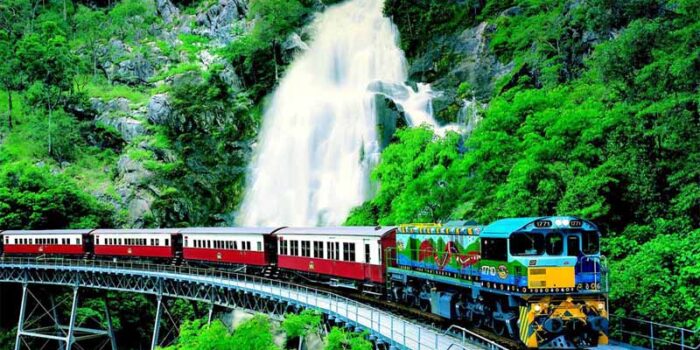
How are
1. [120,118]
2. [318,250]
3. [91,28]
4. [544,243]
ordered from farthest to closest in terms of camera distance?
[91,28], [120,118], [318,250], [544,243]

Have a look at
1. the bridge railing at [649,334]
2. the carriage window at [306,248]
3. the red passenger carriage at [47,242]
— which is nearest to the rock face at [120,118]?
the red passenger carriage at [47,242]

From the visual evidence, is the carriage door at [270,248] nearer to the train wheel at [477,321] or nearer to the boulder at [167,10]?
the train wheel at [477,321]

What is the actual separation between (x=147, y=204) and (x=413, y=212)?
122 ft

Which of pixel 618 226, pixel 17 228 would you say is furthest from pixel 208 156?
pixel 618 226

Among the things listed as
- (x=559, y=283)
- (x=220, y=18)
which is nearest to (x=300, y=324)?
(x=559, y=283)

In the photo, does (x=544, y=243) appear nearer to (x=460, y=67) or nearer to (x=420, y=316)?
(x=420, y=316)

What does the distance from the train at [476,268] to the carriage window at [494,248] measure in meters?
0.03

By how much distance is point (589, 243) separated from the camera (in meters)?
17.5

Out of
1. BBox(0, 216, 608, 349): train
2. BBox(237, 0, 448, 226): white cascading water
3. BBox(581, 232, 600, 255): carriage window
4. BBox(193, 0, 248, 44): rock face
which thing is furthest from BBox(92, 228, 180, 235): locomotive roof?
BBox(193, 0, 248, 44): rock face

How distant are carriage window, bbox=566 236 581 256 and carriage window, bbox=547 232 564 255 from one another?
212 millimetres

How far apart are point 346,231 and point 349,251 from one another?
1103 mm

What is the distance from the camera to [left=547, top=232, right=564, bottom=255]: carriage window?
1703cm

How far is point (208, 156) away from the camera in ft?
221

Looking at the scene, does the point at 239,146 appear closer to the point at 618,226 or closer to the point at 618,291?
the point at 618,226
